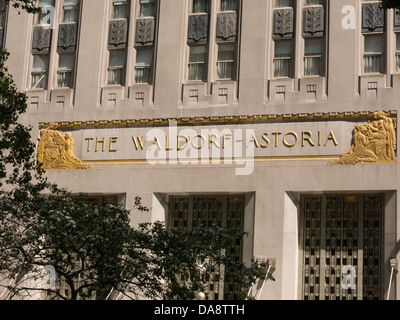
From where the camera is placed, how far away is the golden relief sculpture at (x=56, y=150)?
36844mm

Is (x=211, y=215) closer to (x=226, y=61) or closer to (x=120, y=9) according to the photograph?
(x=226, y=61)

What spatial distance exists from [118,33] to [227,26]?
5.04 meters

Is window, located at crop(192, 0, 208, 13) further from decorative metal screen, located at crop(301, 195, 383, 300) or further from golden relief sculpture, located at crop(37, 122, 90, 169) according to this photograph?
decorative metal screen, located at crop(301, 195, 383, 300)

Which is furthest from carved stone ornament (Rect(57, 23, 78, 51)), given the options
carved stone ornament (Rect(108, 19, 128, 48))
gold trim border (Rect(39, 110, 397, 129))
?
gold trim border (Rect(39, 110, 397, 129))

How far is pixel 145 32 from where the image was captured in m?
37.4

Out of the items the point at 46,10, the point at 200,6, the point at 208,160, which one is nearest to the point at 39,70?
the point at 46,10

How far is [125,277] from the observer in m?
25.6

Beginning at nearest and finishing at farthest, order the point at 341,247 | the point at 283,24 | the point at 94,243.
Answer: the point at 94,243
the point at 341,247
the point at 283,24

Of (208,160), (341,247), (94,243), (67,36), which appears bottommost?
(94,243)

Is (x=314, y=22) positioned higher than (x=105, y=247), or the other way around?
(x=314, y=22)

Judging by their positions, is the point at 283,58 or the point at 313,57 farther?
the point at 283,58

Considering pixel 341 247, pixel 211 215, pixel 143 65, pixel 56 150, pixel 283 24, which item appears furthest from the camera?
pixel 143 65

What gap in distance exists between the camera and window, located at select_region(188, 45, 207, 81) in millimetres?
36531

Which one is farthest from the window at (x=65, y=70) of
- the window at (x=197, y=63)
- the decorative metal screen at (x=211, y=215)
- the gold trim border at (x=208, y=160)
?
the decorative metal screen at (x=211, y=215)
